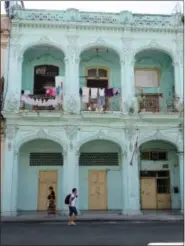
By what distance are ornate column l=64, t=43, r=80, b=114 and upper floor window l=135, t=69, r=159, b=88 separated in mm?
3574

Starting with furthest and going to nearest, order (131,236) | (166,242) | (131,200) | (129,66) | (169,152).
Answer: (169,152), (129,66), (131,200), (131,236), (166,242)

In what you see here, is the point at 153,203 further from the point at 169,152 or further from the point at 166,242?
the point at 166,242

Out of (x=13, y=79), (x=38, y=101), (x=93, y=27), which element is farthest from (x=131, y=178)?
(x=93, y=27)

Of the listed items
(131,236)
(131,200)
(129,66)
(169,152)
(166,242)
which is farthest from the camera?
(169,152)

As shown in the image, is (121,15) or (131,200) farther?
(121,15)

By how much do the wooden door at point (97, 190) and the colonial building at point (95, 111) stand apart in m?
0.05

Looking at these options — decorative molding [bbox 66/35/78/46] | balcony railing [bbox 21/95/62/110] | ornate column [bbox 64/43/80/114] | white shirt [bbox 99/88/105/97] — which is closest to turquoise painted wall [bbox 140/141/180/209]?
white shirt [bbox 99/88/105/97]

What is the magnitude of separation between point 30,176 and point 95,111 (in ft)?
16.4

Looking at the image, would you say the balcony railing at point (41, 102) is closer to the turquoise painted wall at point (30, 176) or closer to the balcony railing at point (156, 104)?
the turquoise painted wall at point (30, 176)

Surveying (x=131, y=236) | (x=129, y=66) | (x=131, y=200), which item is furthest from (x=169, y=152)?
(x=131, y=236)

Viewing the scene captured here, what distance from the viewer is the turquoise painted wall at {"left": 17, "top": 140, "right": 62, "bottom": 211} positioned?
18312 millimetres

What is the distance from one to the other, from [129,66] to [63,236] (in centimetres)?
1044

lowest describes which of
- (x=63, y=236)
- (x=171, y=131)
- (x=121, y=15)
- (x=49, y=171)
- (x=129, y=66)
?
(x=63, y=236)

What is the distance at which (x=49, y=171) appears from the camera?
61.9 feet
